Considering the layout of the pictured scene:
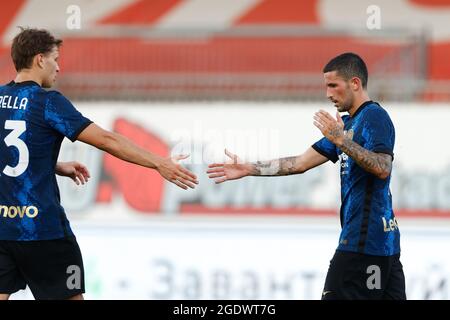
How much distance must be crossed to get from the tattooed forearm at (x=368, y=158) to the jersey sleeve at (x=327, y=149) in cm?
69

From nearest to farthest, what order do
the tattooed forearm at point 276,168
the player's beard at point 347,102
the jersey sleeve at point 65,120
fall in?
1. the jersey sleeve at point 65,120
2. the player's beard at point 347,102
3. the tattooed forearm at point 276,168

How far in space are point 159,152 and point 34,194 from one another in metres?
6.88

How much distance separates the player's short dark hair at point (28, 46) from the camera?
19.6 feet

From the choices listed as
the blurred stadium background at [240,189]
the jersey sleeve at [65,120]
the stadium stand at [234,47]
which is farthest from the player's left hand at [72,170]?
the stadium stand at [234,47]

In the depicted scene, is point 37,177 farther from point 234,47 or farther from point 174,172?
point 234,47

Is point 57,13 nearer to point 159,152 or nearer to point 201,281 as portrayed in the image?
point 159,152

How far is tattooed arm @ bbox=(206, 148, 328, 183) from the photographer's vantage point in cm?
677

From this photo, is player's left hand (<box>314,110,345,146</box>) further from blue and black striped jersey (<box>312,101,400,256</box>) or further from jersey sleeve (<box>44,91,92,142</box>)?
jersey sleeve (<box>44,91,92,142</box>)

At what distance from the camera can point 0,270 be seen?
5848 millimetres

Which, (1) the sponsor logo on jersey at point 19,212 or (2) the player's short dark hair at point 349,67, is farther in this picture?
(2) the player's short dark hair at point 349,67

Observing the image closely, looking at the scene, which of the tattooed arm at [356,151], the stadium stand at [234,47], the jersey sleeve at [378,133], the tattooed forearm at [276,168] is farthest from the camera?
the stadium stand at [234,47]

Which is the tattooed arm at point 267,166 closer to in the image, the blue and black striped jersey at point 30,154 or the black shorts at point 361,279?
the black shorts at point 361,279

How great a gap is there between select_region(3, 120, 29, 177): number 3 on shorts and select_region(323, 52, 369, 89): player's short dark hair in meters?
1.93

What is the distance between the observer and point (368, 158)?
5.93m
